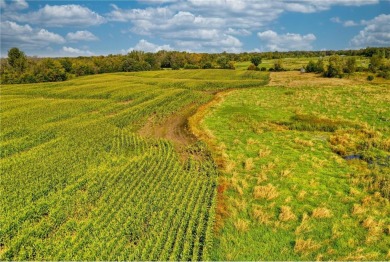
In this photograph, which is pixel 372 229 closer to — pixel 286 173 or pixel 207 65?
pixel 286 173

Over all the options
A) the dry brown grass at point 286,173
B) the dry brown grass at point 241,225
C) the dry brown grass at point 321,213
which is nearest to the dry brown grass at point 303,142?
the dry brown grass at point 286,173

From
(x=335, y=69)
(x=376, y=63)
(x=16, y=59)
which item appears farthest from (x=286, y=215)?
(x=16, y=59)

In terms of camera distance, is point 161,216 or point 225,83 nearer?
point 161,216

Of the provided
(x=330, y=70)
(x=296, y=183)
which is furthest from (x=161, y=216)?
(x=330, y=70)

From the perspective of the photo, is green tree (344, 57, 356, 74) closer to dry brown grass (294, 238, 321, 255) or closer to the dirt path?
the dirt path

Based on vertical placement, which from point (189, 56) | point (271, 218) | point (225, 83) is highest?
Answer: point (189, 56)

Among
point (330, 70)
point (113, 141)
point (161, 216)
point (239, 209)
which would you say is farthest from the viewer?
point (330, 70)

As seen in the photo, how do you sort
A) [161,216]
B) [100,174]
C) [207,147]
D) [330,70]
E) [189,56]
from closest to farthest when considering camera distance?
[161,216]
[100,174]
[207,147]
[330,70]
[189,56]

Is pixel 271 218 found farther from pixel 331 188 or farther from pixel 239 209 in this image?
pixel 331 188
